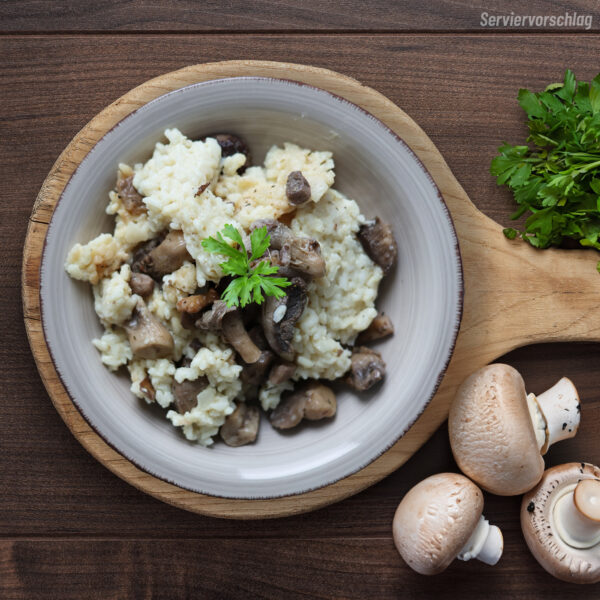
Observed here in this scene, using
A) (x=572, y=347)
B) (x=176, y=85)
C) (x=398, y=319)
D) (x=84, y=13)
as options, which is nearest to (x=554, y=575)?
(x=572, y=347)

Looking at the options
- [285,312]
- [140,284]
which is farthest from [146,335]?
[285,312]

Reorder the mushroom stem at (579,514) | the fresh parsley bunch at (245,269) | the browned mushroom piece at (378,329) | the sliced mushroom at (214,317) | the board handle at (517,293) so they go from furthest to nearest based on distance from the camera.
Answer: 1. the board handle at (517,293)
2. the browned mushroom piece at (378,329)
3. the mushroom stem at (579,514)
4. the sliced mushroom at (214,317)
5. the fresh parsley bunch at (245,269)

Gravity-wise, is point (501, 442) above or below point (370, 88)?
below

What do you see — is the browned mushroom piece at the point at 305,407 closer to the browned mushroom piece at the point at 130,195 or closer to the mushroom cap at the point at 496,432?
the mushroom cap at the point at 496,432

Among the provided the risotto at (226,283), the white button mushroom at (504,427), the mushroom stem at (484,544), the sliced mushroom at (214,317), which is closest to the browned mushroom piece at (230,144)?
the risotto at (226,283)

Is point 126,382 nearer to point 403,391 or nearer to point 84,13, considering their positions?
point 403,391

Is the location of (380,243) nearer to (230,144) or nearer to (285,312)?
(285,312)
